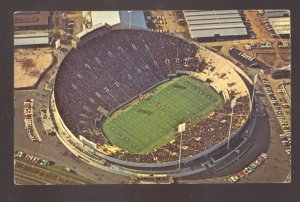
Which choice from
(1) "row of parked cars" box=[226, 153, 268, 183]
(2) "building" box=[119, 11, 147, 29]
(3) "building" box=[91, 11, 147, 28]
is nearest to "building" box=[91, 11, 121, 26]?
(3) "building" box=[91, 11, 147, 28]

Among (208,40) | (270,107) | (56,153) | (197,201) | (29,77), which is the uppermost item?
(208,40)

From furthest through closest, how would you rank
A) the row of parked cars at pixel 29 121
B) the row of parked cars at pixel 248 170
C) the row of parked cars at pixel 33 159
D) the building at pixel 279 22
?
1. the building at pixel 279 22
2. the row of parked cars at pixel 29 121
3. the row of parked cars at pixel 33 159
4. the row of parked cars at pixel 248 170

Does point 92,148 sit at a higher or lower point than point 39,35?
lower

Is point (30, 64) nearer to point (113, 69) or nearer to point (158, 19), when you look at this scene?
point (113, 69)

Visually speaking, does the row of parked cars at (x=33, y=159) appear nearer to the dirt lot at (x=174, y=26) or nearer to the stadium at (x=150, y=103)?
the stadium at (x=150, y=103)

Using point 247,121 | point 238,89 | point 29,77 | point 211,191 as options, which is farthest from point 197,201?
point 29,77

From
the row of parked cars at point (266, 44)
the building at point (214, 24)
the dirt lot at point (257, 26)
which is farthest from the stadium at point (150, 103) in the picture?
the dirt lot at point (257, 26)

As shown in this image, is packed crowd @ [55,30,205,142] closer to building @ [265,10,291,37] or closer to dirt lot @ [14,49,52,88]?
dirt lot @ [14,49,52,88]

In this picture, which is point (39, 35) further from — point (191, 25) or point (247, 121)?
point (247, 121)
